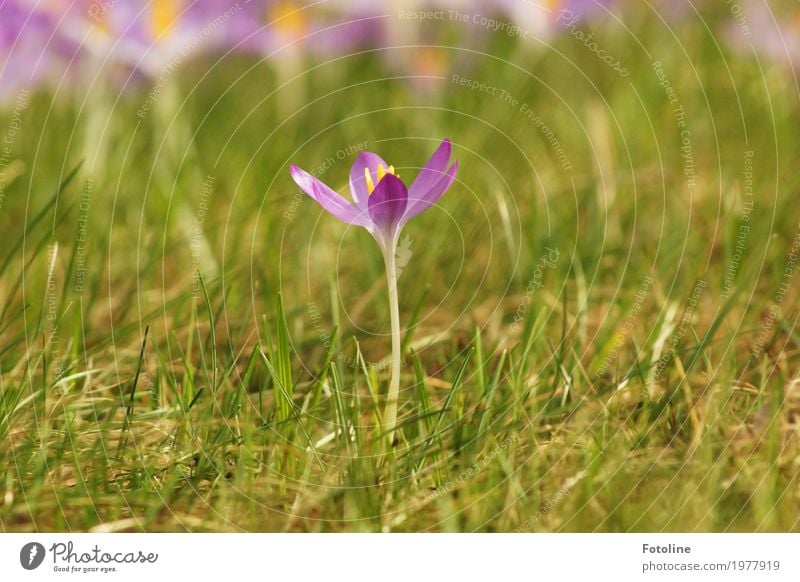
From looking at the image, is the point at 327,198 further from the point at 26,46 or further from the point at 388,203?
the point at 26,46

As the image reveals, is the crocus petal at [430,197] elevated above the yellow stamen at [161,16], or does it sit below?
below

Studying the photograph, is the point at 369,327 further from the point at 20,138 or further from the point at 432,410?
the point at 20,138

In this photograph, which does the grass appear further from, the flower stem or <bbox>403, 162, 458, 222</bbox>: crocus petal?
<bbox>403, 162, 458, 222</bbox>: crocus petal

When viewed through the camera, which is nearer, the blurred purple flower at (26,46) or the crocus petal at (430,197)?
the crocus petal at (430,197)
